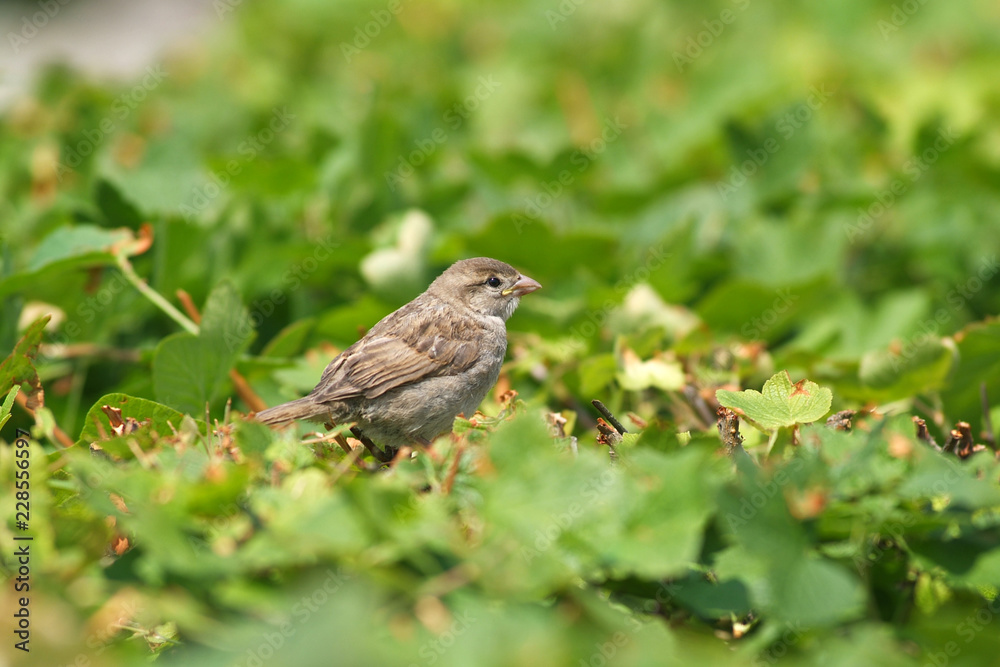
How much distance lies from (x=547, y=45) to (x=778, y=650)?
6.02m

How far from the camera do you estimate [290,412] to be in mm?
2600

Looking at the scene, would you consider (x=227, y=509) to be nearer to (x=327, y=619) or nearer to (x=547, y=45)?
(x=327, y=619)

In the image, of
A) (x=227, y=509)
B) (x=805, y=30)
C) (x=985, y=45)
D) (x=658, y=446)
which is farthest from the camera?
(x=805, y=30)

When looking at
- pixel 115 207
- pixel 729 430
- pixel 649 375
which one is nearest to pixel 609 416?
pixel 729 430

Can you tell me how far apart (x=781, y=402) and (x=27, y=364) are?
176cm

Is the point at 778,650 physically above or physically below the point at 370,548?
below

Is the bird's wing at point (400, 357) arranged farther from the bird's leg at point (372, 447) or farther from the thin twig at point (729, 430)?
the thin twig at point (729, 430)

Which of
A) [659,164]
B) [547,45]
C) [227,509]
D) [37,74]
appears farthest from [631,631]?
[547,45]

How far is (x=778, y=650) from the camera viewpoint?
1.58 m

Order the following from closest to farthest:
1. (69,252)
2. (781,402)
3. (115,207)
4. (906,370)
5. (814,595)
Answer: (814,595) → (781,402) → (906,370) → (69,252) → (115,207)

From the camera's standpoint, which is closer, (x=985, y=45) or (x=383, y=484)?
(x=383, y=484)

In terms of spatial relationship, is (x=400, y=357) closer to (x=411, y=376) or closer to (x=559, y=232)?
(x=411, y=376)

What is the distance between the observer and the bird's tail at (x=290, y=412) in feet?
8.36

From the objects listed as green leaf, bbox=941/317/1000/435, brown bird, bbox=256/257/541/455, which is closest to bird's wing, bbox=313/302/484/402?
brown bird, bbox=256/257/541/455
